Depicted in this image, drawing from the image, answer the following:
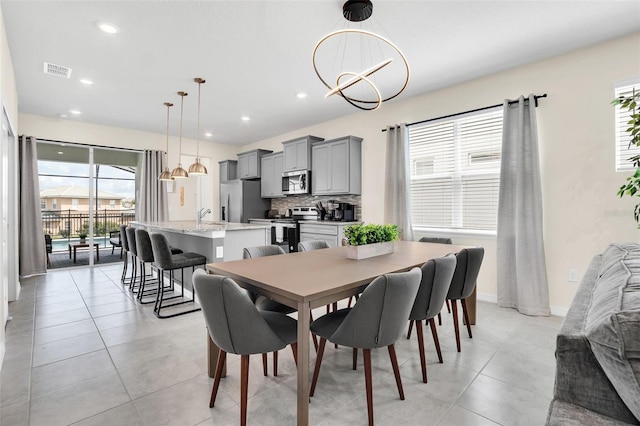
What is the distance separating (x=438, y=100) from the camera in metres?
4.26

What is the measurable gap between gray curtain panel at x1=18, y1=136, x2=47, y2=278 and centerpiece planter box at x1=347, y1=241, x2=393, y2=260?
5.67 m

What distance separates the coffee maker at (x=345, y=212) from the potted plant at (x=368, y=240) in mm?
2633

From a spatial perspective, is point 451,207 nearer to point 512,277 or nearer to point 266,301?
point 512,277

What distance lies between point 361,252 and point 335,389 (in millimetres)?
912

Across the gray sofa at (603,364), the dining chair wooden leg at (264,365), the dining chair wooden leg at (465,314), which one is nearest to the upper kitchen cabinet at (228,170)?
the dining chair wooden leg at (264,365)

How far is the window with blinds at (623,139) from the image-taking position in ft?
9.59

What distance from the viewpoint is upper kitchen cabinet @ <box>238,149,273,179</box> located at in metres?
6.95

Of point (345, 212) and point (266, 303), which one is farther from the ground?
point (345, 212)

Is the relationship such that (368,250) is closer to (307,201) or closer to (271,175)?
(307,201)

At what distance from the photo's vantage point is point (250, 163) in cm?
710

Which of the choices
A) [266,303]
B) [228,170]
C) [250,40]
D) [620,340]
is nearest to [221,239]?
[266,303]

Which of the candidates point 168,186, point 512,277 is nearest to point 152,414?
point 512,277

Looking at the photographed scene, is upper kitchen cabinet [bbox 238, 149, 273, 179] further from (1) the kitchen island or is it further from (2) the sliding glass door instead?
(1) the kitchen island

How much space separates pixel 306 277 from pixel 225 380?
1.01 meters
